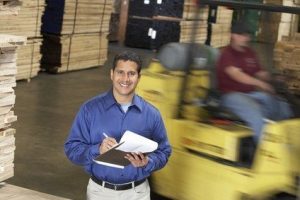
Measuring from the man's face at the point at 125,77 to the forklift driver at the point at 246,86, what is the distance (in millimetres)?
1344

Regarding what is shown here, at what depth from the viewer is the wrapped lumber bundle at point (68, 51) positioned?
43.5 feet

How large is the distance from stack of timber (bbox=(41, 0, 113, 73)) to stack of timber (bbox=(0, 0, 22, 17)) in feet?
23.6

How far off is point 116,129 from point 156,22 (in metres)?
15.1

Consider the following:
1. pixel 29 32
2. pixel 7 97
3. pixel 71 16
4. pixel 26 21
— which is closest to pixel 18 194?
pixel 7 97

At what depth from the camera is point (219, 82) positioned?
16.1ft

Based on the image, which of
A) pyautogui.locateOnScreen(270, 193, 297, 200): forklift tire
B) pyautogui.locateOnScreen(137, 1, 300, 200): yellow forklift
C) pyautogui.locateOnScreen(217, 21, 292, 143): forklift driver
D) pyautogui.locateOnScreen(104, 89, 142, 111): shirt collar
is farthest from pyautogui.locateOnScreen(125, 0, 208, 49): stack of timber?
pyautogui.locateOnScreen(104, 89, 142, 111): shirt collar

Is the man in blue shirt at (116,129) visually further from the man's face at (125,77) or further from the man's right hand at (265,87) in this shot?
the man's right hand at (265,87)

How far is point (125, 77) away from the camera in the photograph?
11.6ft

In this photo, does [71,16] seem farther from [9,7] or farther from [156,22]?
[9,7]

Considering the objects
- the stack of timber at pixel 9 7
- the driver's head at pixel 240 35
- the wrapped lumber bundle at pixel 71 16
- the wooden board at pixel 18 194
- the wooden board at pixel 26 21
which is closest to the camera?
the driver's head at pixel 240 35

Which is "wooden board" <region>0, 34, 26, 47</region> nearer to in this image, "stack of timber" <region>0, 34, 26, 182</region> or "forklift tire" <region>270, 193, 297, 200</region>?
"stack of timber" <region>0, 34, 26, 182</region>

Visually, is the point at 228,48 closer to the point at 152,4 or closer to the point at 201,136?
the point at 201,136

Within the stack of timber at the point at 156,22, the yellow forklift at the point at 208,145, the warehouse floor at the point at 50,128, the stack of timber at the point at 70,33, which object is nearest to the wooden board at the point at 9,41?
the yellow forklift at the point at 208,145

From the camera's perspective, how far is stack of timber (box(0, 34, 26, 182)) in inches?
209
